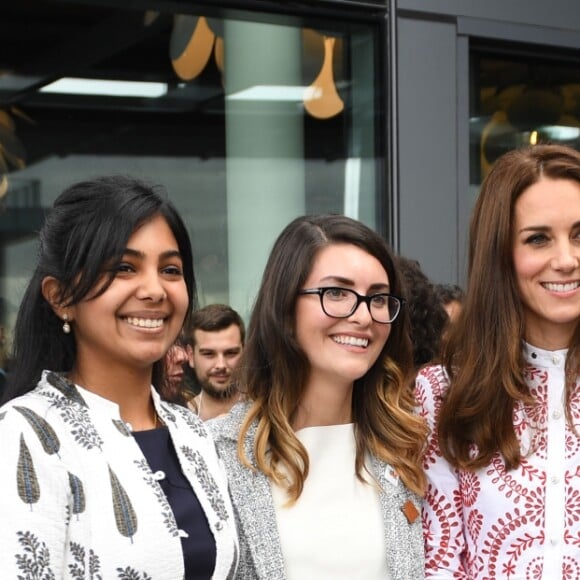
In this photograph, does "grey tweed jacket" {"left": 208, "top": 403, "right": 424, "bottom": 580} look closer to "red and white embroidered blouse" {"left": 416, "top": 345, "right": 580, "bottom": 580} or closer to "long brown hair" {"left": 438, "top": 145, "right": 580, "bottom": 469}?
"red and white embroidered blouse" {"left": 416, "top": 345, "right": 580, "bottom": 580}

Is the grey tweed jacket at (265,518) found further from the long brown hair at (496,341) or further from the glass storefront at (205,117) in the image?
the glass storefront at (205,117)

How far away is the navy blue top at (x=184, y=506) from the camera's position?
2.78 metres

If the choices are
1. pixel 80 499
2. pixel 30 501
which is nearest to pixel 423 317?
pixel 80 499

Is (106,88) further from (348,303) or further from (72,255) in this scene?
(72,255)

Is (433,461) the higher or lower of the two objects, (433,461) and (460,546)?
the higher

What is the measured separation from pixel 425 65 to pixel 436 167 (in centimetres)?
61

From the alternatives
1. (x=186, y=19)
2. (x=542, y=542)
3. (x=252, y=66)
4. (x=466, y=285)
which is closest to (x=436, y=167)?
(x=252, y=66)

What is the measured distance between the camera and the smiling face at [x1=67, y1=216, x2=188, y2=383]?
2.83m

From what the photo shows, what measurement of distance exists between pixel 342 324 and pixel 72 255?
83 centimetres

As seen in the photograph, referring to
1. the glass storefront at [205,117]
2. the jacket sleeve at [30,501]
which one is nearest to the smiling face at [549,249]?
the jacket sleeve at [30,501]

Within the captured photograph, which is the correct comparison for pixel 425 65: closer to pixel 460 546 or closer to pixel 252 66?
pixel 252 66

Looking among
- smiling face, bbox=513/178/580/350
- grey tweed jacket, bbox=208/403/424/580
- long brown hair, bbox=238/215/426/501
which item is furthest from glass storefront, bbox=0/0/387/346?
smiling face, bbox=513/178/580/350

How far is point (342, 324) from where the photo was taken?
10.7ft

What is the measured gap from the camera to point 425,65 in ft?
23.1
